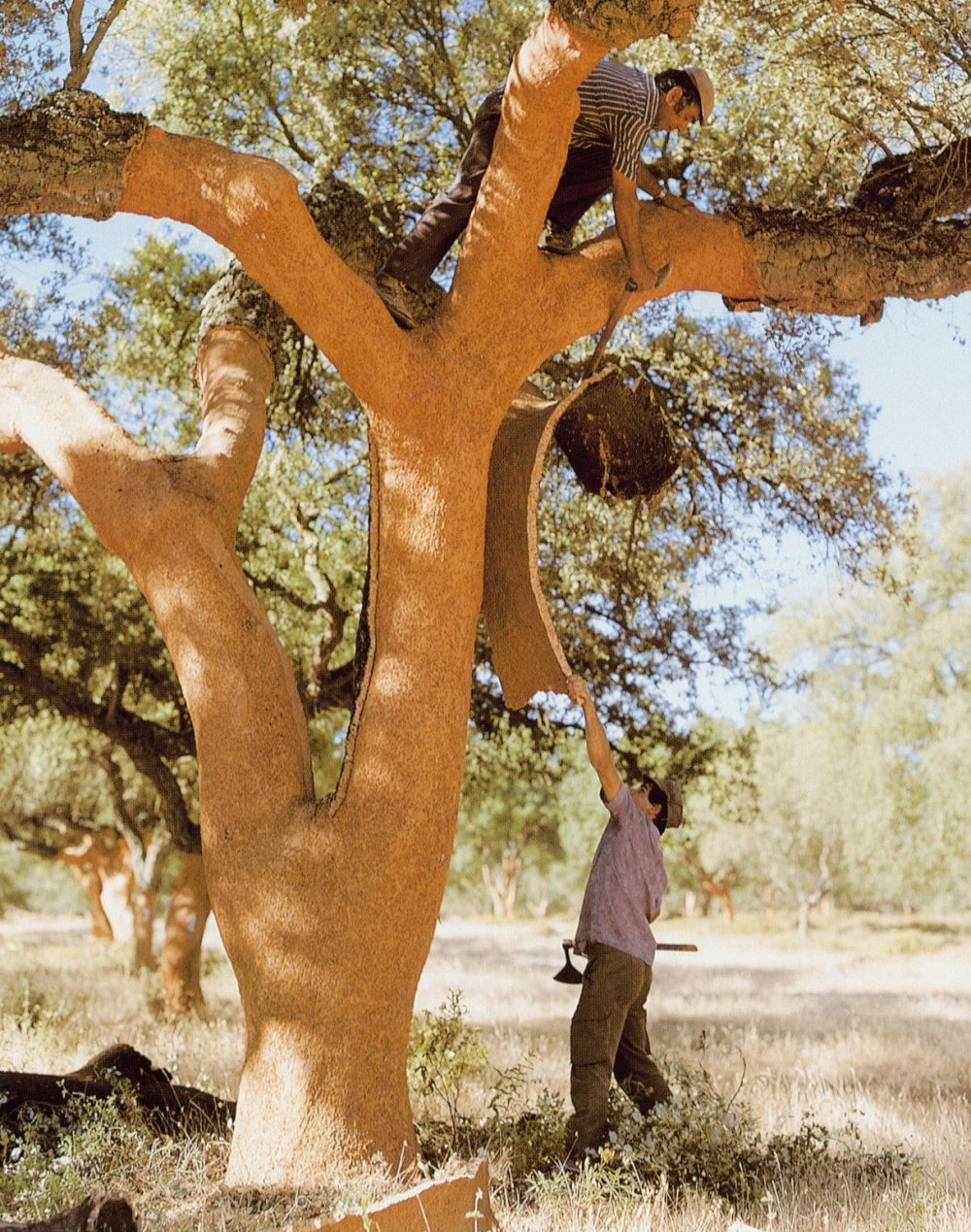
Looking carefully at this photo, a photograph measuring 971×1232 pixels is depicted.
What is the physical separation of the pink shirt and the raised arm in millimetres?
109

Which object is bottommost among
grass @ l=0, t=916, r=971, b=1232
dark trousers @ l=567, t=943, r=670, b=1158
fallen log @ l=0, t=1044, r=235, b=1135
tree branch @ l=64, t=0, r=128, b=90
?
grass @ l=0, t=916, r=971, b=1232

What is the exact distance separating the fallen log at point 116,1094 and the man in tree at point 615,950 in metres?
1.76

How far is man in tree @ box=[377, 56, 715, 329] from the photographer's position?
5523 millimetres

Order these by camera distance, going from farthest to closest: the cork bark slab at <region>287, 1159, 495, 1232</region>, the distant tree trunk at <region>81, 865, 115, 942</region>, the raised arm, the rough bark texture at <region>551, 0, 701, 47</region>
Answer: the distant tree trunk at <region>81, 865, 115, 942</region> → the raised arm → the rough bark texture at <region>551, 0, 701, 47</region> → the cork bark slab at <region>287, 1159, 495, 1232</region>

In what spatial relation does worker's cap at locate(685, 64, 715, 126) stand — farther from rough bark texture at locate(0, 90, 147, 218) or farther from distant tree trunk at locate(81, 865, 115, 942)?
distant tree trunk at locate(81, 865, 115, 942)

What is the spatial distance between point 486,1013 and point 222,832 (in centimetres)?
985

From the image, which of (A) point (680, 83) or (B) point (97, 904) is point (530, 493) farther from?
(B) point (97, 904)

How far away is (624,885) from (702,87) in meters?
3.75

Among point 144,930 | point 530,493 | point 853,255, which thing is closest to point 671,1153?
point 530,493

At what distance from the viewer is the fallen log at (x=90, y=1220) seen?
3.54 metres

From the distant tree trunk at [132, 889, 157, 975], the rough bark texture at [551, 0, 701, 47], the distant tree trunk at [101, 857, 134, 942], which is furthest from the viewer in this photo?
the distant tree trunk at [101, 857, 134, 942]

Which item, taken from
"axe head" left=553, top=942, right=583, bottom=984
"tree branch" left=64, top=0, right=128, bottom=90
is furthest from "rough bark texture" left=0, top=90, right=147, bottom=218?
"axe head" left=553, top=942, right=583, bottom=984

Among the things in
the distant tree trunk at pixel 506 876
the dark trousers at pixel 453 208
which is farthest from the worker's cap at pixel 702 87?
the distant tree trunk at pixel 506 876

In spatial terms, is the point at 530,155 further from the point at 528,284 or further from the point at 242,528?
the point at 242,528
